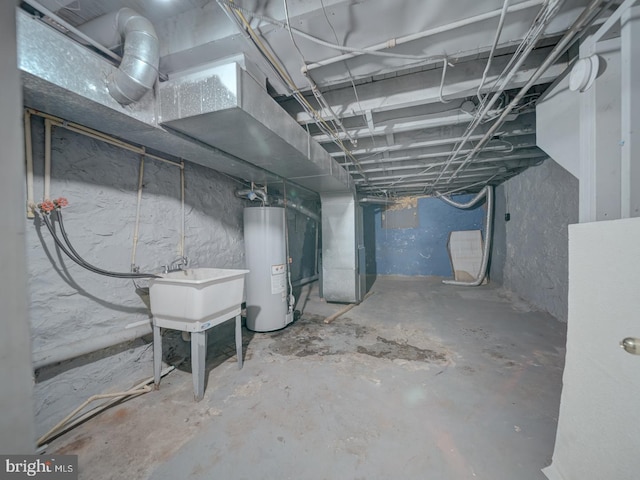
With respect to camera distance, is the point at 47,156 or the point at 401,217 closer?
the point at 47,156

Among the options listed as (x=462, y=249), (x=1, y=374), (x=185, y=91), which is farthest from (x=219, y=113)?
(x=462, y=249)

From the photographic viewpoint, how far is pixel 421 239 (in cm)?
545

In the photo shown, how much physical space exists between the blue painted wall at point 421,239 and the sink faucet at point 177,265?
4411 mm

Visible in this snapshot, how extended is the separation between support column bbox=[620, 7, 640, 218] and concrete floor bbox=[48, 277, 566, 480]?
1.23 m

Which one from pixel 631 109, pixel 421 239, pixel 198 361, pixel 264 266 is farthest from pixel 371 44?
pixel 421 239

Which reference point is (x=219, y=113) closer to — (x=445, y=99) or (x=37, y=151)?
(x=37, y=151)

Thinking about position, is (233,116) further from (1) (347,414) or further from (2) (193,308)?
(1) (347,414)

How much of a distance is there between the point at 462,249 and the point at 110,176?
572 cm

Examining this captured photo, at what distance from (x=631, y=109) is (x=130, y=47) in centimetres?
218

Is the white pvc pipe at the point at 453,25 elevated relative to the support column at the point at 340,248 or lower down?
elevated

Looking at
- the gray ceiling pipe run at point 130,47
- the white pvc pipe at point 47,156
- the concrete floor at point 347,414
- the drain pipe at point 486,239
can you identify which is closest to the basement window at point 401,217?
the drain pipe at point 486,239

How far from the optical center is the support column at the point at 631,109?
3.06 ft

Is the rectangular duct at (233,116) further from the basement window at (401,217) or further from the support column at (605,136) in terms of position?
the basement window at (401,217)

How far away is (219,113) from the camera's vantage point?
124cm
